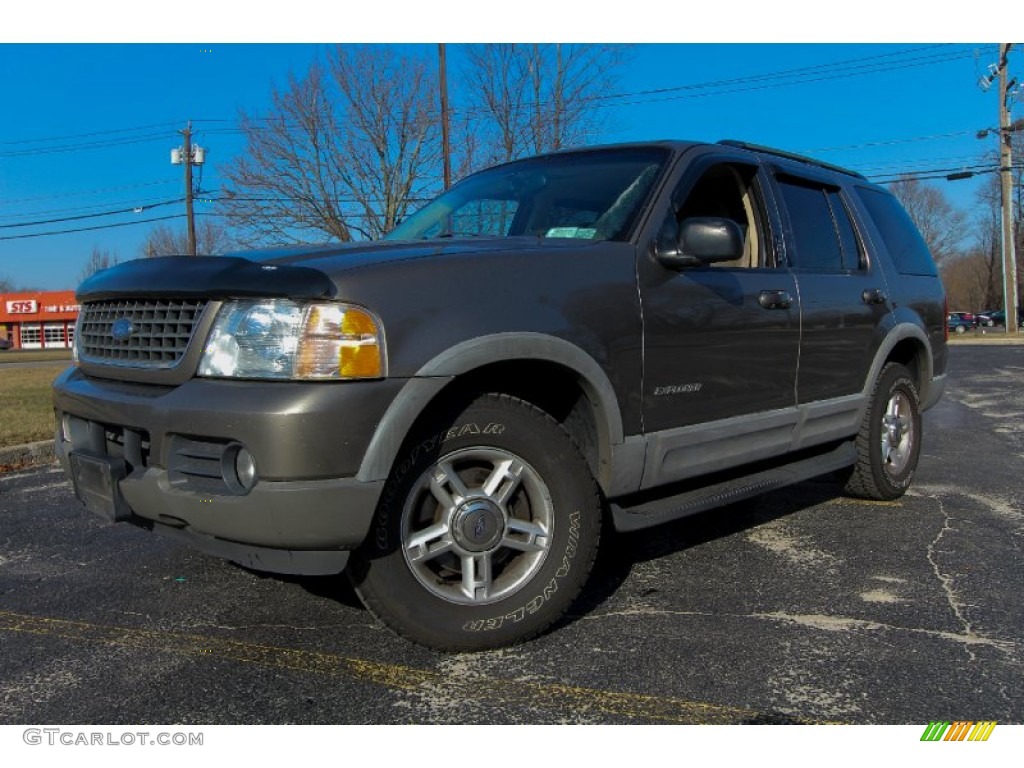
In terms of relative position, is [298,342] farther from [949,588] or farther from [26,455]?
[26,455]

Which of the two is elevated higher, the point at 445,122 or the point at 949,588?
the point at 445,122

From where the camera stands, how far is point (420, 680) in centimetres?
263

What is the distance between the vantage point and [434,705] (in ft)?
8.05

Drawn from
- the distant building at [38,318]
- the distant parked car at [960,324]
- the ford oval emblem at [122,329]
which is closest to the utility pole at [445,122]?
the ford oval emblem at [122,329]

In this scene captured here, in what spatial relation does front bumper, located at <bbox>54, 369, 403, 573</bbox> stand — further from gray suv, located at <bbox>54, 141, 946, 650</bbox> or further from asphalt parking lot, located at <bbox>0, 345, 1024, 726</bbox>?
asphalt parking lot, located at <bbox>0, 345, 1024, 726</bbox>

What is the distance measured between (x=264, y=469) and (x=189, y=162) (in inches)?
1467

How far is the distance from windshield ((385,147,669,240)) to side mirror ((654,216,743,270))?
0.20m

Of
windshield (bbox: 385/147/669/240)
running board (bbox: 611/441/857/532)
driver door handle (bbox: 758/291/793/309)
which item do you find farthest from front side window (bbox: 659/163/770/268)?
running board (bbox: 611/441/857/532)

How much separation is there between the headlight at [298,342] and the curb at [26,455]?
523 cm

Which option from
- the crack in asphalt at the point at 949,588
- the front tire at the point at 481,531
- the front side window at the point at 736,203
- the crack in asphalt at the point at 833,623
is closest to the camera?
the front tire at the point at 481,531

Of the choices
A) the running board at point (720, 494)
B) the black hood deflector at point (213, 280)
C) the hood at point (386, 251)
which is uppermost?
the hood at point (386, 251)

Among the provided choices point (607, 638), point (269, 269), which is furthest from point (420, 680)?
point (269, 269)

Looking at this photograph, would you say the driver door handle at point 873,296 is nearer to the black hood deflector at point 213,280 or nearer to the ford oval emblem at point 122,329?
the black hood deflector at point 213,280

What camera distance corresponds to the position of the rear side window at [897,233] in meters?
5.15
